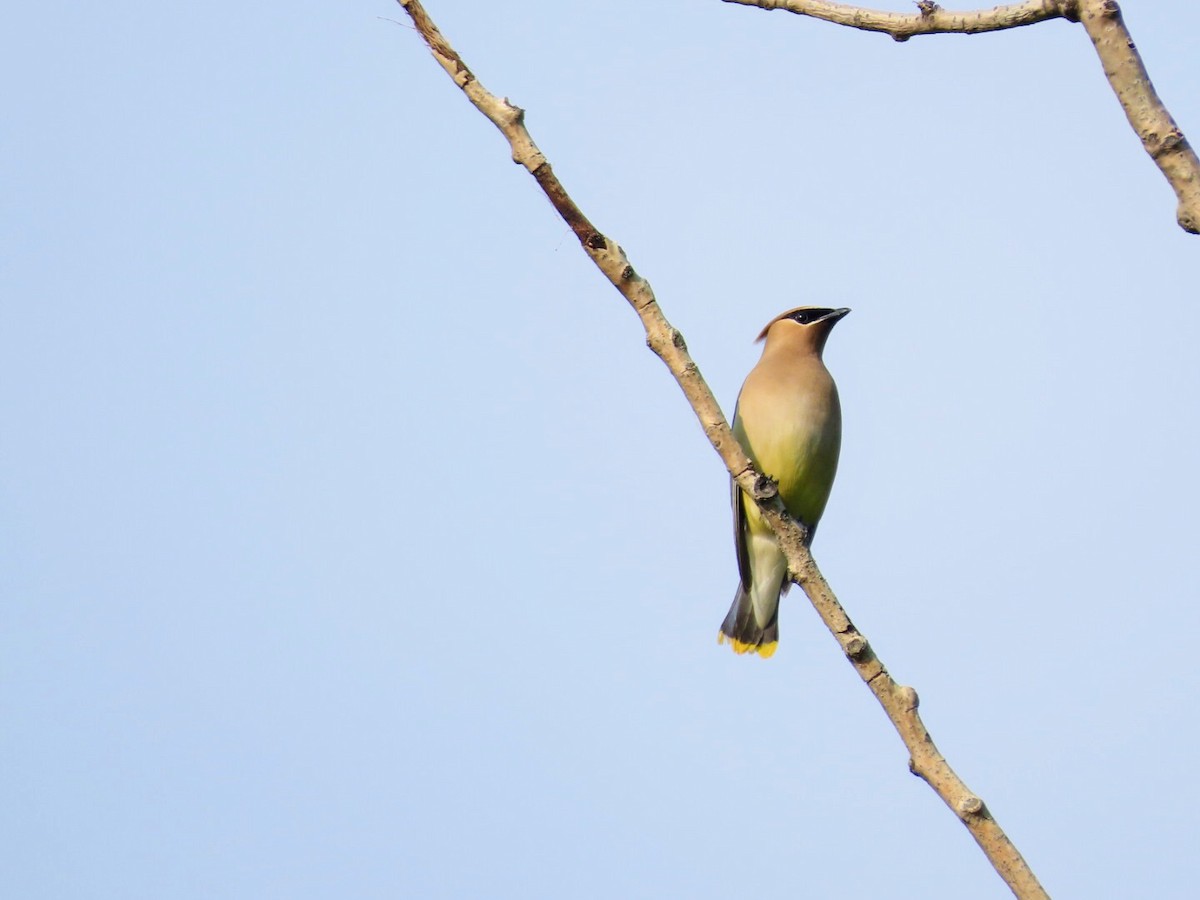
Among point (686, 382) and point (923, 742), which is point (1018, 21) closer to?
point (686, 382)

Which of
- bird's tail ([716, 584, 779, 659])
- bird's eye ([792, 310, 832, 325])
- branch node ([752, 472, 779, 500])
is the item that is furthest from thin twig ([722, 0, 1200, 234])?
bird's tail ([716, 584, 779, 659])

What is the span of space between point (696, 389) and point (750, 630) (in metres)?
3.08

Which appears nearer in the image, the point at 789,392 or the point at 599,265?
the point at 599,265

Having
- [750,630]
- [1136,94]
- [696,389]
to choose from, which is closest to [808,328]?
[750,630]

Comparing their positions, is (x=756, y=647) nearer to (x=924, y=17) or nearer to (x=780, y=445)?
(x=780, y=445)

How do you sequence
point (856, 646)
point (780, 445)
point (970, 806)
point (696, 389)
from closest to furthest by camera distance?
1. point (970, 806)
2. point (856, 646)
3. point (696, 389)
4. point (780, 445)

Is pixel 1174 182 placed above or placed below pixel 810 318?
below

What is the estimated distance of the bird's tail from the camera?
606 centimetres

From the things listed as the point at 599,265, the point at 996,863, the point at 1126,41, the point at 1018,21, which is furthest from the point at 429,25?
the point at 996,863

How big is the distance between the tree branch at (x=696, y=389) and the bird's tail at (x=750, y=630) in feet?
8.72

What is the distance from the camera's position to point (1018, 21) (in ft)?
9.24

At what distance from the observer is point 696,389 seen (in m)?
3.16

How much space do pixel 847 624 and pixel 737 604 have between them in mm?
3139

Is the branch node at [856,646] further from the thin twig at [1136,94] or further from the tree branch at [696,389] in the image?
the thin twig at [1136,94]
